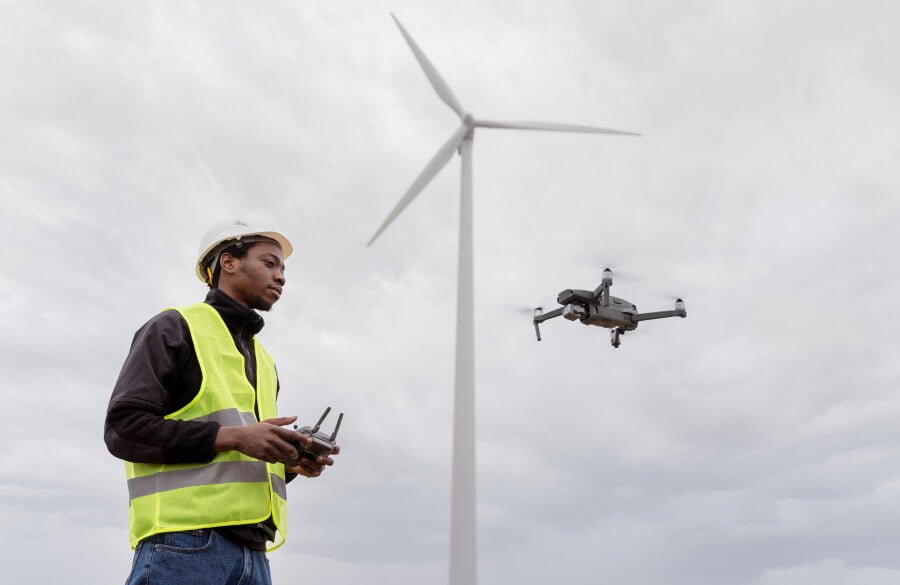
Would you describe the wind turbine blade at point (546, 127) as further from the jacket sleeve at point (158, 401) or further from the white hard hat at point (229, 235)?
the jacket sleeve at point (158, 401)

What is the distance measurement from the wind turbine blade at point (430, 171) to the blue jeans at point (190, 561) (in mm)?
15549

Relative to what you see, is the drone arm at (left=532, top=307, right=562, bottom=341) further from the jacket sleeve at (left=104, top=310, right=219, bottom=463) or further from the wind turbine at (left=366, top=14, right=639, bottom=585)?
the jacket sleeve at (left=104, top=310, right=219, bottom=463)

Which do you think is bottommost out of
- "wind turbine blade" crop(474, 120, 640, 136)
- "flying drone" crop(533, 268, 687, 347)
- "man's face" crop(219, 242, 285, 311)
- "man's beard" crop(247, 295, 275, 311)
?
"man's beard" crop(247, 295, 275, 311)

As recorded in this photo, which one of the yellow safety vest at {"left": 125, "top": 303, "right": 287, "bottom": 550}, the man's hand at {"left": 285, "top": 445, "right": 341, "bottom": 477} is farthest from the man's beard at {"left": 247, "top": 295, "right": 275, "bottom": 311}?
the man's hand at {"left": 285, "top": 445, "right": 341, "bottom": 477}

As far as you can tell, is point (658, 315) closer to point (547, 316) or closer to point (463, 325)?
point (547, 316)

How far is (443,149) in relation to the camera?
20.4 metres

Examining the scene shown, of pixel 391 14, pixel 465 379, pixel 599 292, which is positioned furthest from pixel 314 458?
pixel 599 292

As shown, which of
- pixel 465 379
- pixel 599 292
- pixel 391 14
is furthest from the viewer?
pixel 599 292

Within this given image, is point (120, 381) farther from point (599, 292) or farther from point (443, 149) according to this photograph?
point (599, 292)

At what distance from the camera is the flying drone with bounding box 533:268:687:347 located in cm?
3397

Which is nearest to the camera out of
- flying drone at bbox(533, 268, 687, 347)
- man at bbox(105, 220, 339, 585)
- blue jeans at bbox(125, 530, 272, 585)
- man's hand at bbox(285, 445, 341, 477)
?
blue jeans at bbox(125, 530, 272, 585)

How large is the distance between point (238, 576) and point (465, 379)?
10013 mm

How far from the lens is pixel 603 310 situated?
113 feet

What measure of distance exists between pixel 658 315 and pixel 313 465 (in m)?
32.4
